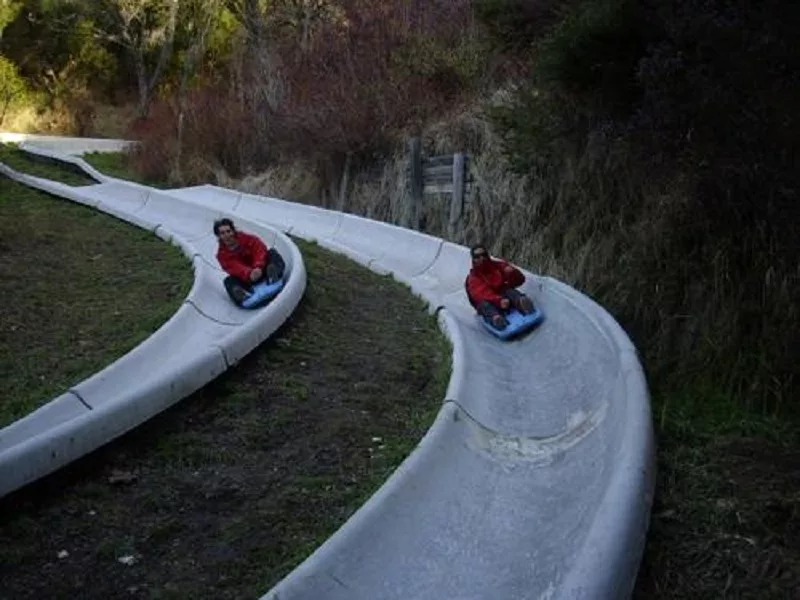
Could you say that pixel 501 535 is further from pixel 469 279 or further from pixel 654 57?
pixel 469 279

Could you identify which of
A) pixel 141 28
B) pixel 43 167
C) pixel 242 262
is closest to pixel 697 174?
pixel 242 262

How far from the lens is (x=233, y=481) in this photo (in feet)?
13.5

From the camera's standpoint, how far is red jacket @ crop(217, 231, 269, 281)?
7.65 metres

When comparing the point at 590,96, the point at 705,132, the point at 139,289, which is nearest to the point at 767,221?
the point at 705,132

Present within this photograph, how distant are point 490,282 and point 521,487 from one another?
2.87 m

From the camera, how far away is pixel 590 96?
6.51 metres

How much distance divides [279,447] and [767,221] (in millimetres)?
3076

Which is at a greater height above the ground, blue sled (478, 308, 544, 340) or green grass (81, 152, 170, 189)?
blue sled (478, 308, 544, 340)

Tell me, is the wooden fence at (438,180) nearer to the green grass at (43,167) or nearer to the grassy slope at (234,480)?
the grassy slope at (234,480)

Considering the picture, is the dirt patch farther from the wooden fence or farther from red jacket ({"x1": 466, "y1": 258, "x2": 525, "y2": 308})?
the wooden fence

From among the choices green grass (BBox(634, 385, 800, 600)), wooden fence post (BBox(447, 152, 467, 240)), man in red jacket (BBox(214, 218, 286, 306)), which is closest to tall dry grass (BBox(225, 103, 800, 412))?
wooden fence post (BBox(447, 152, 467, 240))

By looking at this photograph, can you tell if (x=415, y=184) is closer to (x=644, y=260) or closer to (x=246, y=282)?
(x=246, y=282)

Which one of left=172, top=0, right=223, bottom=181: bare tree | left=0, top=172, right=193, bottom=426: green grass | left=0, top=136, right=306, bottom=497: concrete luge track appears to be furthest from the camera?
left=172, top=0, right=223, bottom=181: bare tree

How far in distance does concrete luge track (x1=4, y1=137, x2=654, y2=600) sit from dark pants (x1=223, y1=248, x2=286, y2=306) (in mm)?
2179
